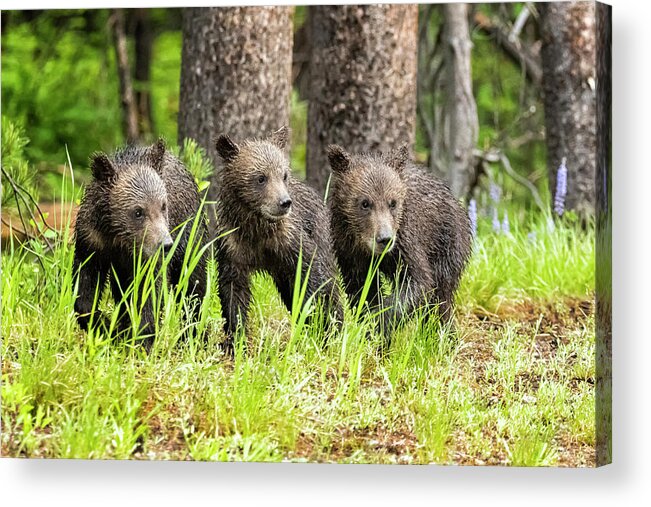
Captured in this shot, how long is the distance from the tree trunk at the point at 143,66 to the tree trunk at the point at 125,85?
6cm

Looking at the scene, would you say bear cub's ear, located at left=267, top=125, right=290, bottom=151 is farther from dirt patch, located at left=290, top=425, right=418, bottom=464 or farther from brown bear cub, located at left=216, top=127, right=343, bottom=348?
dirt patch, located at left=290, top=425, right=418, bottom=464

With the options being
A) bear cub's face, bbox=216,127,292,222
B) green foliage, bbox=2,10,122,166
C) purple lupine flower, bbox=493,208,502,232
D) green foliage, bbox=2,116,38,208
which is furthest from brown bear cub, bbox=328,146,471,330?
green foliage, bbox=2,116,38,208

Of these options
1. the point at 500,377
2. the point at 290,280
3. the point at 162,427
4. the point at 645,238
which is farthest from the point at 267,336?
the point at 645,238

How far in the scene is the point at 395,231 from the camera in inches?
211

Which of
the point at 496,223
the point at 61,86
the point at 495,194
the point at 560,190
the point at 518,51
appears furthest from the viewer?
the point at 518,51

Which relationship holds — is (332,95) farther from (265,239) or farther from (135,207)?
(135,207)

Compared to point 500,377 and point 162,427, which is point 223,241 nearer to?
point 162,427

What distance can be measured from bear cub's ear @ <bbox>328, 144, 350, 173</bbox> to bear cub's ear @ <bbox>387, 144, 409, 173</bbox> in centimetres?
21

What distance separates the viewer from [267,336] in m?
5.38

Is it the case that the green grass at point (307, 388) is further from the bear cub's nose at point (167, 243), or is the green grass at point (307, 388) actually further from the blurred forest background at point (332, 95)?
the blurred forest background at point (332, 95)

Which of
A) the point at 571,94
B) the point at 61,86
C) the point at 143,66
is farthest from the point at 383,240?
the point at 143,66

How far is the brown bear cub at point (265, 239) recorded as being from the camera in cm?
539

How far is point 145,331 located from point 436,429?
1453mm

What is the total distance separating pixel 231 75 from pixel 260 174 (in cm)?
102
